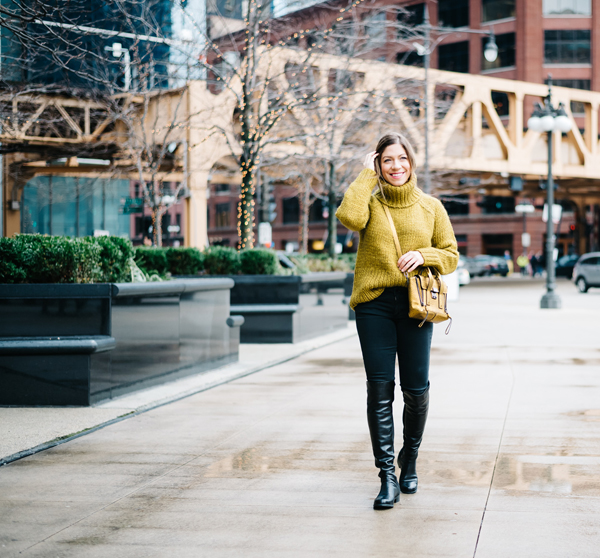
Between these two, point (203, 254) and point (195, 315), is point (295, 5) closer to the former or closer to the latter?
point (203, 254)

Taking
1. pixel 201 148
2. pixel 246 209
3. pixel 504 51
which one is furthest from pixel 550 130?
pixel 504 51

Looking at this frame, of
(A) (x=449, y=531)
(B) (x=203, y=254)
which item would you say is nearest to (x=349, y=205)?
(A) (x=449, y=531)

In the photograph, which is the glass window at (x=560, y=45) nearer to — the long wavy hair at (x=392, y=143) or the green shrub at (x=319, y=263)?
the green shrub at (x=319, y=263)

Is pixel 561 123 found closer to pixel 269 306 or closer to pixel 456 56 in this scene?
pixel 269 306

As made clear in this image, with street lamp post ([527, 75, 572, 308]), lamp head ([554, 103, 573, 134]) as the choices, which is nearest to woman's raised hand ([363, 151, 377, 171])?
street lamp post ([527, 75, 572, 308])

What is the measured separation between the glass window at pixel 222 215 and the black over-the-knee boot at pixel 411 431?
281ft

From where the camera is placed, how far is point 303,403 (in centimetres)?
820

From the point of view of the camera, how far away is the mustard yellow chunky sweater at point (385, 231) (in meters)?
4.70

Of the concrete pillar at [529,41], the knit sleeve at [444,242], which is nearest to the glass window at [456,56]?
the concrete pillar at [529,41]

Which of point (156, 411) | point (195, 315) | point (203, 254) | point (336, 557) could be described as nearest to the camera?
point (336, 557)

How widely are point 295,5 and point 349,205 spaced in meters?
13.3

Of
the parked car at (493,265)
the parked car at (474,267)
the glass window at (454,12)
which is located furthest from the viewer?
the glass window at (454,12)

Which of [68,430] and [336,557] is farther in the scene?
[68,430]

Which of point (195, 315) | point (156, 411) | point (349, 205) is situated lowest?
point (156, 411)
